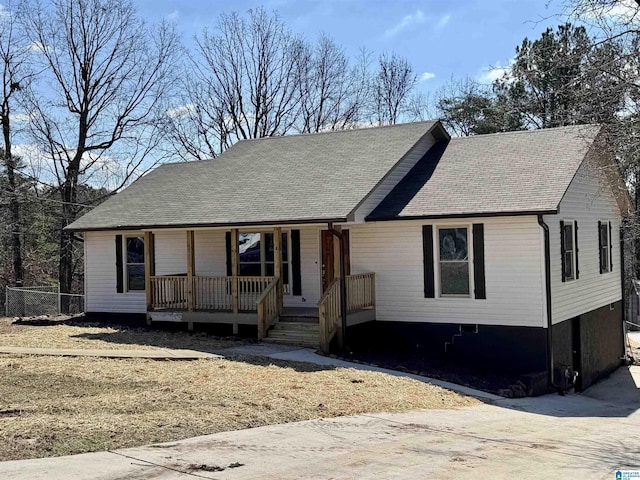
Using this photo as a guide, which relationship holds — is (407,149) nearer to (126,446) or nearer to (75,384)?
(75,384)

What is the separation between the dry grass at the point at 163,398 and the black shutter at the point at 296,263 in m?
4.70

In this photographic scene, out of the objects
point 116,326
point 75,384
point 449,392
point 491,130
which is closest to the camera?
point 75,384

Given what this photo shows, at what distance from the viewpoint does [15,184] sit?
34.0 m

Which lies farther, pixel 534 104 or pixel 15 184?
pixel 15 184

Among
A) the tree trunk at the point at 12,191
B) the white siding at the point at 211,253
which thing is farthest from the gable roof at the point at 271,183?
the tree trunk at the point at 12,191

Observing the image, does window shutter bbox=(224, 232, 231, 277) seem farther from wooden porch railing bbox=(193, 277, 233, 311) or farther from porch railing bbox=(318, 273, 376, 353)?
porch railing bbox=(318, 273, 376, 353)

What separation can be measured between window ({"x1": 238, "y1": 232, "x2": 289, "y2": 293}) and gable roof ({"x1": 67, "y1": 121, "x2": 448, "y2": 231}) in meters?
1.38

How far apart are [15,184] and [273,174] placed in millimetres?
18357

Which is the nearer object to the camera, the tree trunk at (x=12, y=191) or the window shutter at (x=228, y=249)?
the window shutter at (x=228, y=249)

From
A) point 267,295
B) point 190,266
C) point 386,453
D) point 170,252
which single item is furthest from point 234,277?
point 386,453

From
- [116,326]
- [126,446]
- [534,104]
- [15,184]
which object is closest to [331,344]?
[116,326]

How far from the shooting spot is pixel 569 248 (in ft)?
59.0

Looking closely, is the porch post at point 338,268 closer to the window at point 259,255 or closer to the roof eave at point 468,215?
the roof eave at point 468,215

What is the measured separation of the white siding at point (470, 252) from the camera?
16.0m
